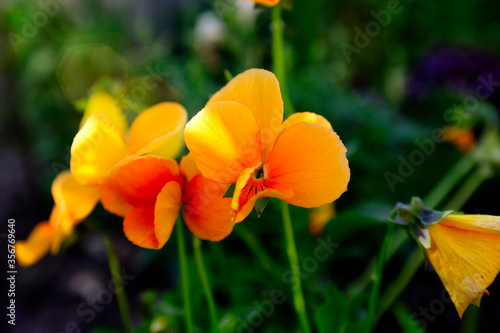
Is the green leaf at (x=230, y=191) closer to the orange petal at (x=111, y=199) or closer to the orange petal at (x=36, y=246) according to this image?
the orange petal at (x=111, y=199)

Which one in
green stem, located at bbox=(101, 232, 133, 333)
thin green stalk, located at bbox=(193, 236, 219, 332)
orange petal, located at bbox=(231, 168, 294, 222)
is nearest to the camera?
orange petal, located at bbox=(231, 168, 294, 222)

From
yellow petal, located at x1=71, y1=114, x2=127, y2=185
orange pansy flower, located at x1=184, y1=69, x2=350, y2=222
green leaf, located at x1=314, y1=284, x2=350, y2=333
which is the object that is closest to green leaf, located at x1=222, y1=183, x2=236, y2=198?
orange pansy flower, located at x1=184, y1=69, x2=350, y2=222

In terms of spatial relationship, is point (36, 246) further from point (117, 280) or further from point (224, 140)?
point (224, 140)

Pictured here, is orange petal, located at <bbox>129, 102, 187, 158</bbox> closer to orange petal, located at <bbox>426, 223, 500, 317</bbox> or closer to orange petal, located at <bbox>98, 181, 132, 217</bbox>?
orange petal, located at <bbox>98, 181, 132, 217</bbox>

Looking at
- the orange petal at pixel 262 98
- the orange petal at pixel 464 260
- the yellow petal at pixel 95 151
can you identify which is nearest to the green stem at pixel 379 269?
the orange petal at pixel 464 260

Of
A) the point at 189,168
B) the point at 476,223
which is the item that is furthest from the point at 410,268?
the point at 189,168

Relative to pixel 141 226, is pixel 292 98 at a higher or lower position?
lower
